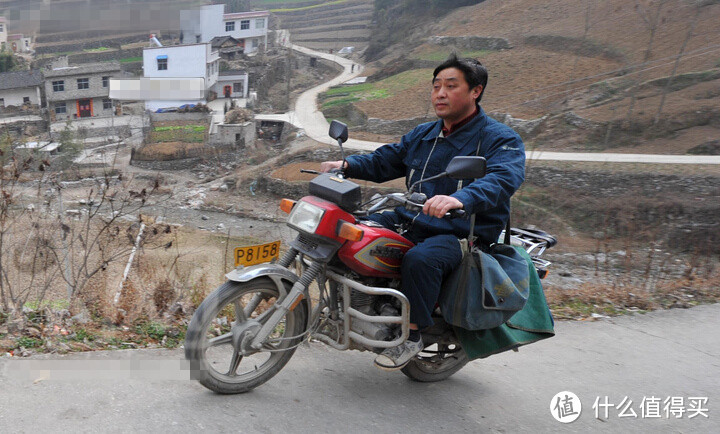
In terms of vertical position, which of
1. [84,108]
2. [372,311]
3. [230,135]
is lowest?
[230,135]

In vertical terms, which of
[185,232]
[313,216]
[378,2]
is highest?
[378,2]

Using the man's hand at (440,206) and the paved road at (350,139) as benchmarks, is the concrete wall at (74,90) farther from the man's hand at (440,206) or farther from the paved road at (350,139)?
the man's hand at (440,206)

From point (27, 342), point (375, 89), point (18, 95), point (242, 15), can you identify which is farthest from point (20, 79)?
point (27, 342)

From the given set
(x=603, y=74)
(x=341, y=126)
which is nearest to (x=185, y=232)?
(x=341, y=126)

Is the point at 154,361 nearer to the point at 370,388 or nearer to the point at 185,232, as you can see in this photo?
the point at 370,388

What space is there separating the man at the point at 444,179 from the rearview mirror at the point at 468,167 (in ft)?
0.45

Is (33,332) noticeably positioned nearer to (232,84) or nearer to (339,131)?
(339,131)

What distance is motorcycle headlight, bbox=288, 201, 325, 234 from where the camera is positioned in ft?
10.3

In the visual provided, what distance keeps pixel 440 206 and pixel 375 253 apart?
1.73 ft

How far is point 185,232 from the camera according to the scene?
2234 centimetres

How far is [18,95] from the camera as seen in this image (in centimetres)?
3866

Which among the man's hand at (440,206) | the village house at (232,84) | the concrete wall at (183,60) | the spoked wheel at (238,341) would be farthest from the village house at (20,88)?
the man's hand at (440,206)

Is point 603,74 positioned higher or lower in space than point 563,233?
higher

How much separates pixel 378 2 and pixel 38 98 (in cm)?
4272
